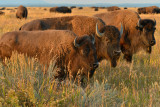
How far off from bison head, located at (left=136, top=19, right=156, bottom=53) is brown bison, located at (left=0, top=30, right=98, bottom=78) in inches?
135

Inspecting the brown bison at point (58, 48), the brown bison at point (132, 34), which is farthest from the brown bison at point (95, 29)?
the brown bison at point (132, 34)

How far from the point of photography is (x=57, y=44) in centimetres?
495

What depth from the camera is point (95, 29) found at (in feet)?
21.5

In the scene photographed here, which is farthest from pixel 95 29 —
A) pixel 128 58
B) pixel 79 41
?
pixel 128 58

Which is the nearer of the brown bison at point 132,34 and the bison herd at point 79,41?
the bison herd at point 79,41

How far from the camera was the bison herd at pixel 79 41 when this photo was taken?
4699 millimetres

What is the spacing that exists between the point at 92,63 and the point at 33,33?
70.4 inches

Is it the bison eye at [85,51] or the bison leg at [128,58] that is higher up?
the bison eye at [85,51]

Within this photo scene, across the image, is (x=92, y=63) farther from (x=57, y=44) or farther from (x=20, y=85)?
(x=20, y=85)

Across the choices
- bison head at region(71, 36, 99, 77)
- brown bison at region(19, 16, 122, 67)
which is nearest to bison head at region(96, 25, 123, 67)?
brown bison at region(19, 16, 122, 67)

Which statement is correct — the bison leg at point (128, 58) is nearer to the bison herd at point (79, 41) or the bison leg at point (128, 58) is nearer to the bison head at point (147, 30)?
the bison herd at point (79, 41)

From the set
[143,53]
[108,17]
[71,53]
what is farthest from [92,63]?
[143,53]

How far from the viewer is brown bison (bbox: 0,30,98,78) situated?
464 centimetres

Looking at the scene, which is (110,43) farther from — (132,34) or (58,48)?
(132,34)
